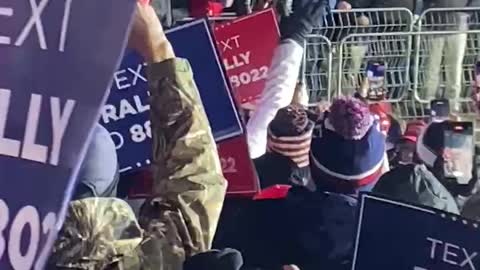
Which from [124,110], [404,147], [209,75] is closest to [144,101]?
[124,110]

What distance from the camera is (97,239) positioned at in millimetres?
2277

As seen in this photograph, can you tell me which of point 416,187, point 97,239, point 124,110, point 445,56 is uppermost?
point 97,239

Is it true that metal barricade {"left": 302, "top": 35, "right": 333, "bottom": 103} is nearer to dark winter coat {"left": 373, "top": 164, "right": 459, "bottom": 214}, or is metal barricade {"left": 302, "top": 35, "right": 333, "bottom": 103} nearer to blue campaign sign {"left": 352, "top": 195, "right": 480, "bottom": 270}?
dark winter coat {"left": 373, "top": 164, "right": 459, "bottom": 214}

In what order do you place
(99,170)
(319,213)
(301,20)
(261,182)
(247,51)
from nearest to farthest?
(99,170)
(319,213)
(261,182)
(247,51)
(301,20)

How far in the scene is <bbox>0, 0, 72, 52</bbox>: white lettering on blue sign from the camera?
1.75 meters

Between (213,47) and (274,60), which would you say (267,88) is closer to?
(274,60)

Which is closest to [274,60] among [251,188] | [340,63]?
[251,188]

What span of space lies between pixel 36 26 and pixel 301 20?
12.0 feet

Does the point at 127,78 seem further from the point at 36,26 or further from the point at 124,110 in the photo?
the point at 36,26

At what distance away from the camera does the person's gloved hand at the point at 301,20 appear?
518 cm

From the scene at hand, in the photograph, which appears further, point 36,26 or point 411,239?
point 411,239

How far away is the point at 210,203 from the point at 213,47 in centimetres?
99

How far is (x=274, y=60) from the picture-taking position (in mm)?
4883

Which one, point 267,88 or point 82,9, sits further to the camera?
point 267,88
